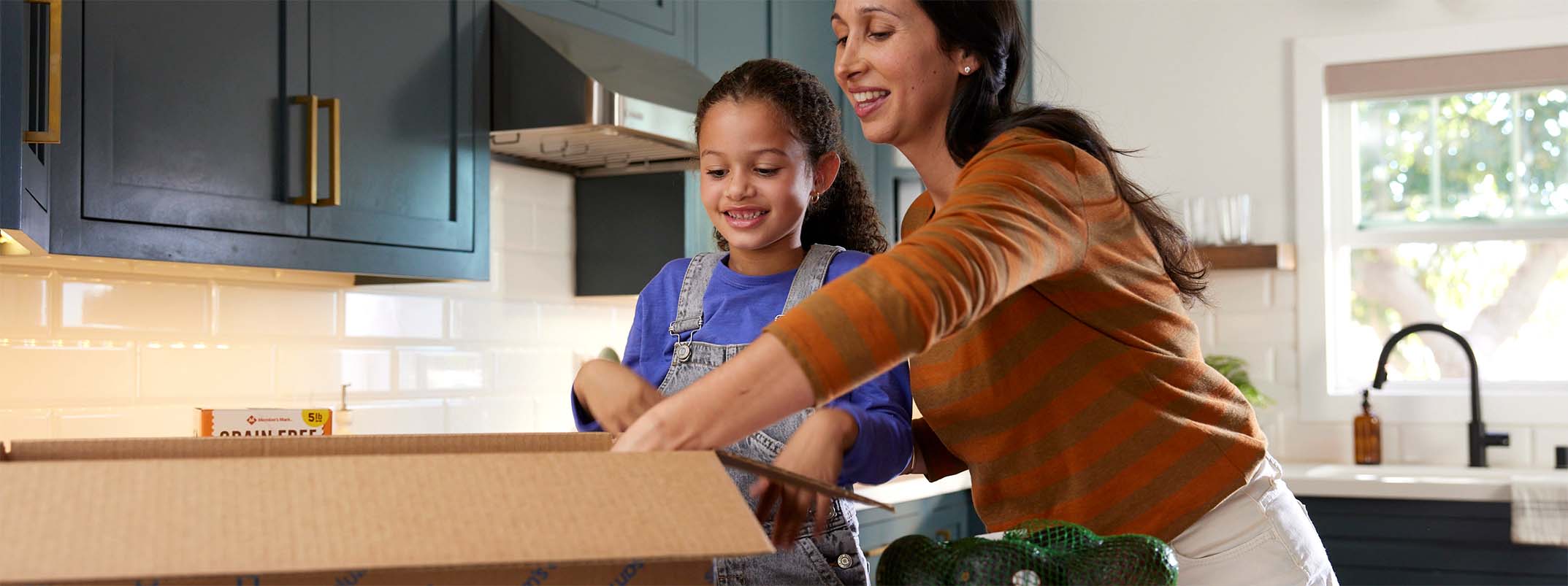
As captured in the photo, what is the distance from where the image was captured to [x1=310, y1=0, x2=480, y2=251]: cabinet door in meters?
2.15

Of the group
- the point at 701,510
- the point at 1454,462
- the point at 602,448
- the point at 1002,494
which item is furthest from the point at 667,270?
the point at 1454,462

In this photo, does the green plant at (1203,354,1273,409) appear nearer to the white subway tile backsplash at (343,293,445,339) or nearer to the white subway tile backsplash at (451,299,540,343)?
the white subway tile backsplash at (451,299,540,343)

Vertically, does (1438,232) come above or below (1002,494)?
above

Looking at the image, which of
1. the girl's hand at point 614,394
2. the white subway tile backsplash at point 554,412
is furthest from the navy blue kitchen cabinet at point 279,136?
the girl's hand at point 614,394

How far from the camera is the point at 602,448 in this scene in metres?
0.90

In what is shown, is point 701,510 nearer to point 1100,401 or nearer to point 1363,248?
point 1100,401

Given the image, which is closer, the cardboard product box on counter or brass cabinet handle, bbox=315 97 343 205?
the cardboard product box on counter

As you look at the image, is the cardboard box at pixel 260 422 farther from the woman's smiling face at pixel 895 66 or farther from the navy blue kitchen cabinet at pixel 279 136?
the woman's smiling face at pixel 895 66

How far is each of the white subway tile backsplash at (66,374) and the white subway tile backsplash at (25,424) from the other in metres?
0.01

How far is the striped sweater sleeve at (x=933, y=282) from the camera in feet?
2.53

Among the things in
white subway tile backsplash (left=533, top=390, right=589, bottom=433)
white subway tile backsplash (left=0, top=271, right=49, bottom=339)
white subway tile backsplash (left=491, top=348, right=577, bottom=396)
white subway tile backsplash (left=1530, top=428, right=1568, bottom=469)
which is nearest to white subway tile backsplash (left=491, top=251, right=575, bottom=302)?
white subway tile backsplash (left=491, top=348, right=577, bottom=396)

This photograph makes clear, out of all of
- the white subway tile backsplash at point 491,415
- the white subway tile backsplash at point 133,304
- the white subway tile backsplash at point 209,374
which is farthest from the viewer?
the white subway tile backsplash at point 491,415

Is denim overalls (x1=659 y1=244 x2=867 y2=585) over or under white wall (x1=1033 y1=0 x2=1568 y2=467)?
under

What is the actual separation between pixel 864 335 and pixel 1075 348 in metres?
0.39
